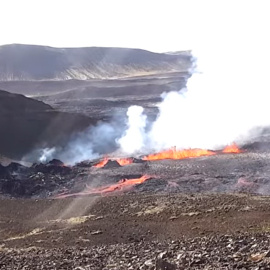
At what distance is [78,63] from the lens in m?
165

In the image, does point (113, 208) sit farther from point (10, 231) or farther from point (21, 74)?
point (21, 74)

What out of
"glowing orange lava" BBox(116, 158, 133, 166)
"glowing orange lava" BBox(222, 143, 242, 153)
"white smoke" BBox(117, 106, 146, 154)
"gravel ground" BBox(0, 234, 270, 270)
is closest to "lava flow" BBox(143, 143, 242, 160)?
"glowing orange lava" BBox(222, 143, 242, 153)

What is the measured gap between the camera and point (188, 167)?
35562 millimetres

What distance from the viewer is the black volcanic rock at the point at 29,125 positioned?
46812mm

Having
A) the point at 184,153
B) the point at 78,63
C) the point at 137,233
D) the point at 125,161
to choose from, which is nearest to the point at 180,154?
the point at 184,153

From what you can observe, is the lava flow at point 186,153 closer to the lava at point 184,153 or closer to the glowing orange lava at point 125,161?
the lava at point 184,153

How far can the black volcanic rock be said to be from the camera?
154 ft

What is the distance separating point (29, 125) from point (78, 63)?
117m

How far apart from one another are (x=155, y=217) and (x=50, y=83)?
108782mm

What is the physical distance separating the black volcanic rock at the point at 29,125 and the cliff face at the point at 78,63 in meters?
93.5

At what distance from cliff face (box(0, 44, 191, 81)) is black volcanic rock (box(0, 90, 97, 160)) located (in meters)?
93.5

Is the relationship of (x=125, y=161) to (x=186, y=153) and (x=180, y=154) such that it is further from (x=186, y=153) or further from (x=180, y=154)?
(x=186, y=153)

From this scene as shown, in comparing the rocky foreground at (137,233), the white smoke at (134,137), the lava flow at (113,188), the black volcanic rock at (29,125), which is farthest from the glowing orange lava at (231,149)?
the rocky foreground at (137,233)

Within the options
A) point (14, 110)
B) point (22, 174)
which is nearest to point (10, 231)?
point (22, 174)
